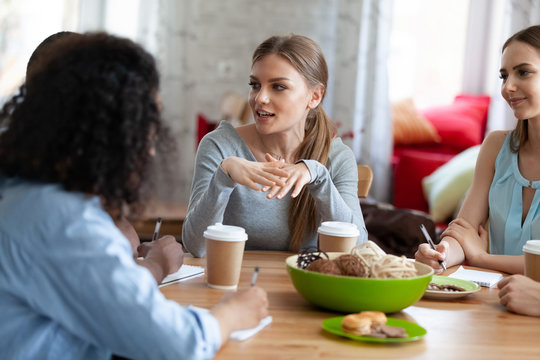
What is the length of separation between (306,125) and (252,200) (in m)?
0.37

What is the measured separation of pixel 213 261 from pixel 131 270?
1.53 feet

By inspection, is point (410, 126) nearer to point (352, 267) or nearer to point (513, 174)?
point (513, 174)

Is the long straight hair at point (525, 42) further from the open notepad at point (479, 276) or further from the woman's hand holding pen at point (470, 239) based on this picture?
the open notepad at point (479, 276)

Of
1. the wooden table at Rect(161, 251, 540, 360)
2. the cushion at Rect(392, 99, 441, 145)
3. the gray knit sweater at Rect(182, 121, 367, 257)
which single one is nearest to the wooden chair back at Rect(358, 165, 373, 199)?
the gray knit sweater at Rect(182, 121, 367, 257)

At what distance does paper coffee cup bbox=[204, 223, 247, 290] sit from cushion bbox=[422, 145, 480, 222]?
277 cm

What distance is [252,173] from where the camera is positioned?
5.74 feet

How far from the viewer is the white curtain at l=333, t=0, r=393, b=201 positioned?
480 cm

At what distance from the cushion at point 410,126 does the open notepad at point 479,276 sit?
3.08 m

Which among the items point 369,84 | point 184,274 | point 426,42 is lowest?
point 184,274

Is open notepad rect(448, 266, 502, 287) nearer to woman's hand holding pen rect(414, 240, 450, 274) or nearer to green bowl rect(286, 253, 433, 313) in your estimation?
woman's hand holding pen rect(414, 240, 450, 274)

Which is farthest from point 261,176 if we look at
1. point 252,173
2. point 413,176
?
point 413,176

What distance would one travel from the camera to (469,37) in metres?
5.06

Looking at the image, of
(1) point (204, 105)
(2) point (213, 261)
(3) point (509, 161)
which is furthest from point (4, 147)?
(1) point (204, 105)

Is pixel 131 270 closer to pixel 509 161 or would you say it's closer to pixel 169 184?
pixel 169 184
